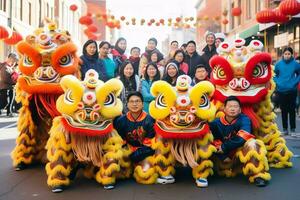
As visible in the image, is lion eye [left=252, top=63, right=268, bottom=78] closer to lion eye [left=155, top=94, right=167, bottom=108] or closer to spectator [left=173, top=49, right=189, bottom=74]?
lion eye [left=155, top=94, right=167, bottom=108]

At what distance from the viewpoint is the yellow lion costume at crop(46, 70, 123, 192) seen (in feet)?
13.8

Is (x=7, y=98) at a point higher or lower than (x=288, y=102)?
higher

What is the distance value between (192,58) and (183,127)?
2854 millimetres

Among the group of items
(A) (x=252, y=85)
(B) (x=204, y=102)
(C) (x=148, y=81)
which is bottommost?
(B) (x=204, y=102)

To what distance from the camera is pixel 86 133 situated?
4262 millimetres

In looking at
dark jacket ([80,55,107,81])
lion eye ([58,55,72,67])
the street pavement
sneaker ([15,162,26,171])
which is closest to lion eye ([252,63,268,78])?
the street pavement

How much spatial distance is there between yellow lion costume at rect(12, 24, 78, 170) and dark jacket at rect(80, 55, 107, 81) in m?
0.41

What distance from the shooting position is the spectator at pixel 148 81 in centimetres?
597

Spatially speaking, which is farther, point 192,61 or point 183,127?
point 192,61

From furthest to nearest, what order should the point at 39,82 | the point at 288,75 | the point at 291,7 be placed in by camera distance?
the point at 291,7
the point at 288,75
the point at 39,82

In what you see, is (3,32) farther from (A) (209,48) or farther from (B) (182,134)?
(B) (182,134)

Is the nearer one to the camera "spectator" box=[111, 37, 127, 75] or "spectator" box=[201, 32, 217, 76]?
"spectator" box=[201, 32, 217, 76]

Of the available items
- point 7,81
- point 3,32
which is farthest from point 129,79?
point 3,32

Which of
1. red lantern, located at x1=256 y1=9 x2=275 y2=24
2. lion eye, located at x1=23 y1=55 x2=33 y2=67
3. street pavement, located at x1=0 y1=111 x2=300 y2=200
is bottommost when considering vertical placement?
street pavement, located at x1=0 y1=111 x2=300 y2=200
